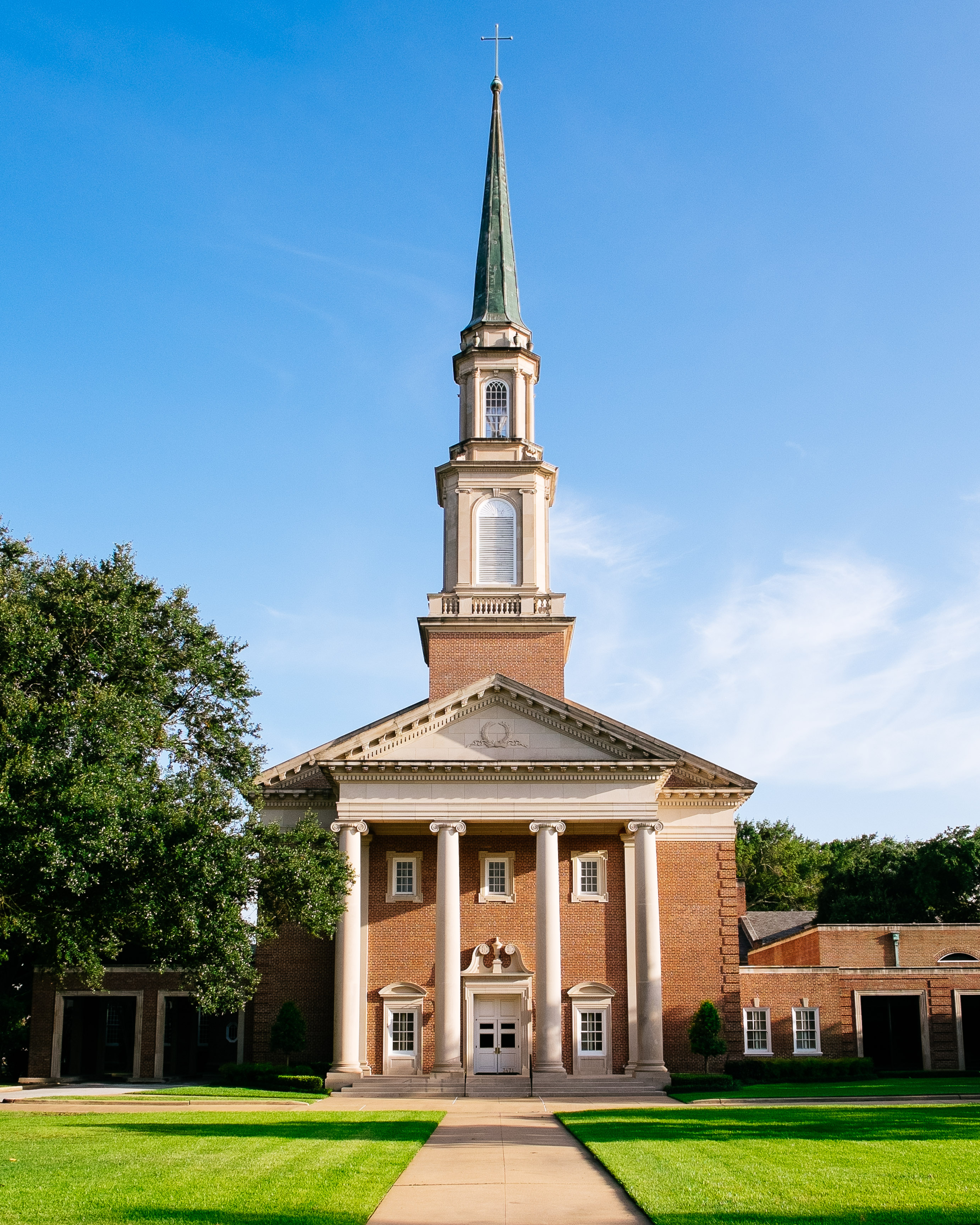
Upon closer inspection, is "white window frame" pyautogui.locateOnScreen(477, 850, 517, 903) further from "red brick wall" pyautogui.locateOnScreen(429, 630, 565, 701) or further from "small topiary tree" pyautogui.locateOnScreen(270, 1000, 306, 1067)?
"small topiary tree" pyautogui.locateOnScreen(270, 1000, 306, 1067)

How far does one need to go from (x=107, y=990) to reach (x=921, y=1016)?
3050 cm

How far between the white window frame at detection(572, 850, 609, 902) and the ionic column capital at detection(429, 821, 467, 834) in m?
5.10

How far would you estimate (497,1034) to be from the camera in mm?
42312

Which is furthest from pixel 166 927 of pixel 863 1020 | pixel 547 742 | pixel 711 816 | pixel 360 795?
pixel 863 1020

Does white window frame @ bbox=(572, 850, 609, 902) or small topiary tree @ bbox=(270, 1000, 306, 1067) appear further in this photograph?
white window frame @ bbox=(572, 850, 609, 902)

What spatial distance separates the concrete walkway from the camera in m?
13.9

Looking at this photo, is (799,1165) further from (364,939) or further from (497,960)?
(364,939)

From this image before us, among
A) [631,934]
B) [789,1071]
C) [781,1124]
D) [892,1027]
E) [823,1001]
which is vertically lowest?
[789,1071]

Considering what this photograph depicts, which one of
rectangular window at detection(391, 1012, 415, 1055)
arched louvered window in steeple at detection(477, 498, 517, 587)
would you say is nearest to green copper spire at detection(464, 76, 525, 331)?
arched louvered window in steeple at detection(477, 498, 517, 587)

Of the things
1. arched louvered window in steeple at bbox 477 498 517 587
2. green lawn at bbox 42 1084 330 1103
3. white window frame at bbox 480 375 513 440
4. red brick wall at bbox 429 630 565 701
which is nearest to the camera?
green lawn at bbox 42 1084 330 1103

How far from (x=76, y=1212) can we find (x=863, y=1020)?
133 feet

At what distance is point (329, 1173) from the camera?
17047 millimetres

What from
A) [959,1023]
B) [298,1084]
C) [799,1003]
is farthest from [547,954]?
[959,1023]

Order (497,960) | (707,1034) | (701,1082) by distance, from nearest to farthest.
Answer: (701,1082), (707,1034), (497,960)
